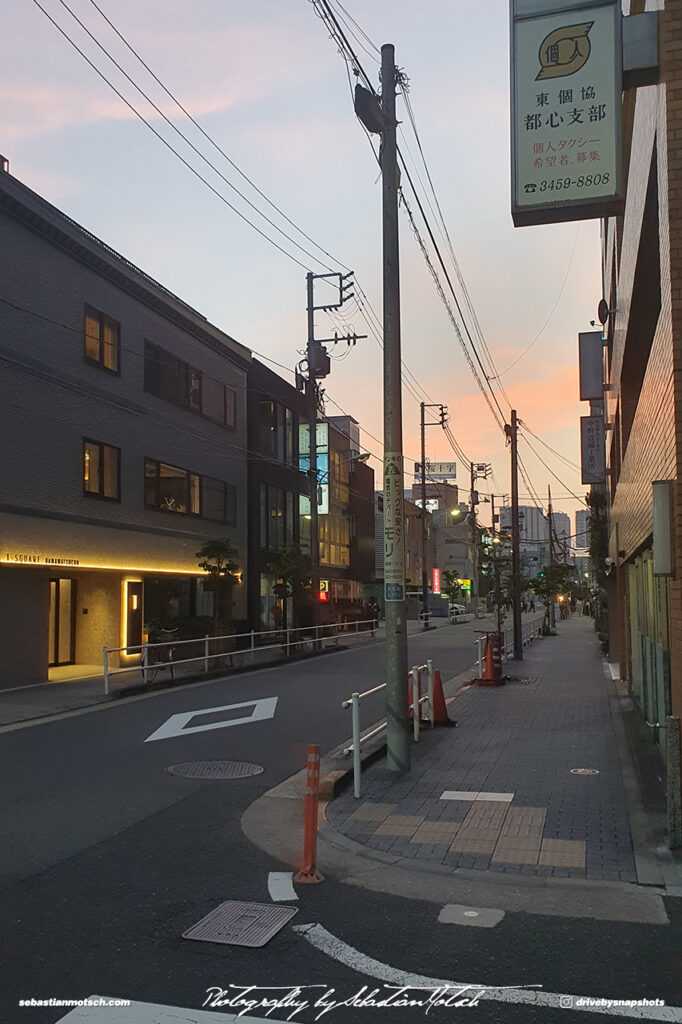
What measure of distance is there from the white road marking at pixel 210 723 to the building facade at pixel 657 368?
21.5 feet

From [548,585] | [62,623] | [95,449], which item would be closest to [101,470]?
[95,449]

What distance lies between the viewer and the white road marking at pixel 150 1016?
4.28m

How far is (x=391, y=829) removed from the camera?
25.7 ft

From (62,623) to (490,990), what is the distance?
2050 cm

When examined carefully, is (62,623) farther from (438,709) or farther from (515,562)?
(515,562)

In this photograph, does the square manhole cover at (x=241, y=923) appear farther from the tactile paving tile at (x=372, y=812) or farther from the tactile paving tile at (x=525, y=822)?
the tactile paving tile at (x=525, y=822)

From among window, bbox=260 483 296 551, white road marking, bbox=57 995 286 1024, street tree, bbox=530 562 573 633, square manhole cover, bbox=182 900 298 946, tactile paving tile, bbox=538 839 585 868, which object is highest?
window, bbox=260 483 296 551

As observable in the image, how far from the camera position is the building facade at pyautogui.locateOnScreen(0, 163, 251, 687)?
1936 centimetres

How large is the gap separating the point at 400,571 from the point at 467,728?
433 centimetres

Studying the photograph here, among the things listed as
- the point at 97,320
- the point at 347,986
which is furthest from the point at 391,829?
the point at 97,320

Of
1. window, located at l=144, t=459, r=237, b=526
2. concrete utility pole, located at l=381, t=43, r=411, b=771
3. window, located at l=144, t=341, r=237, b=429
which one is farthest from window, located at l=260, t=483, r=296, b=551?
concrete utility pole, located at l=381, t=43, r=411, b=771

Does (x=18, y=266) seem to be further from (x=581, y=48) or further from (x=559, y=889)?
(x=559, y=889)

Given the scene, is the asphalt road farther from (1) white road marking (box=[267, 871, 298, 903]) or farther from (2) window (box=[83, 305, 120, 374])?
(2) window (box=[83, 305, 120, 374])
